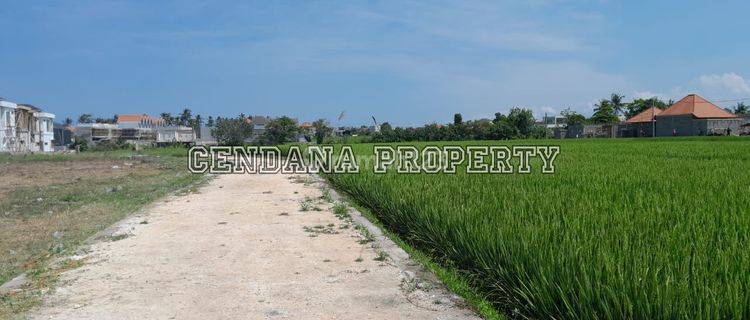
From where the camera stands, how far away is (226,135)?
58.9 m

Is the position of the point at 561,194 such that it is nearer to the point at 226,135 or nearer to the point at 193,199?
the point at 193,199

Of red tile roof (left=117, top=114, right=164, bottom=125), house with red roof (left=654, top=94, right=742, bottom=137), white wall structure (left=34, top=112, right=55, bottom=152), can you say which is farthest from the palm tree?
house with red roof (left=654, top=94, right=742, bottom=137)

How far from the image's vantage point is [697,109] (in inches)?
2263

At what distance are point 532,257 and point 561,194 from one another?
276 centimetres

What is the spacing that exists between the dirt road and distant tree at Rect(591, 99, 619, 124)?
71.7m

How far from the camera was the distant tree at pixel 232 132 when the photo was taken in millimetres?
57331

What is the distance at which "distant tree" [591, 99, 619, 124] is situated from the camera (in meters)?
73.0

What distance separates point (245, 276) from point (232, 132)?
54949mm

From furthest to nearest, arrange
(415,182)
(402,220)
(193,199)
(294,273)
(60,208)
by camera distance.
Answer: (193,199) < (60,208) < (415,182) < (402,220) < (294,273)

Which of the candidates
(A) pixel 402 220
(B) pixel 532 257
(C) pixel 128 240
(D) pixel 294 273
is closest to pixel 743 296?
(B) pixel 532 257

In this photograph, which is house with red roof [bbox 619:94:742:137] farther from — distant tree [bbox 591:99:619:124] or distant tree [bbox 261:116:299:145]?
distant tree [bbox 261:116:299:145]

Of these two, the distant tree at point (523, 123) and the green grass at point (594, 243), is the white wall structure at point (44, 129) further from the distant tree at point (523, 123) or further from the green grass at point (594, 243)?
the green grass at point (594, 243)

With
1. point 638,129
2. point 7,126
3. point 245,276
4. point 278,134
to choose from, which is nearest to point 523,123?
point 638,129

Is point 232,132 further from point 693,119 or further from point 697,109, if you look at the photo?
point 697,109
